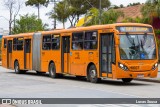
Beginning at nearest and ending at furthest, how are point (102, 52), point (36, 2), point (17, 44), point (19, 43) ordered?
1. point (102, 52)
2. point (19, 43)
3. point (17, 44)
4. point (36, 2)

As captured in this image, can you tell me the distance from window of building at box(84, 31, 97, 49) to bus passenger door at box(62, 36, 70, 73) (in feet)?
7.99

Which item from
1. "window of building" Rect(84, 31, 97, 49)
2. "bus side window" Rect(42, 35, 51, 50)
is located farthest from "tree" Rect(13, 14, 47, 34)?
"window of building" Rect(84, 31, 97, 49)

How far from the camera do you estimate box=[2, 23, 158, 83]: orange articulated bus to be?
21.7 metres

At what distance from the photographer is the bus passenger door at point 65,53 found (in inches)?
1044

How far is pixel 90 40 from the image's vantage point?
77.9 feet

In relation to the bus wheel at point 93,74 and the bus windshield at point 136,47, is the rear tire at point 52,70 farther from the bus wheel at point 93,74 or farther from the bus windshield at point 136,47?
the bus windshield at point 136,47

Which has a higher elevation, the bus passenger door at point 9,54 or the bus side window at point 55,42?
the bus side window at point 55,42

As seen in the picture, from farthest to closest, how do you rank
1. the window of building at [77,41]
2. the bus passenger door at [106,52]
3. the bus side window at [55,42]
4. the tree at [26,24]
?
the tree at [26,24] → the bus side window at [55,42] → the window of building at [77,41] → the bus passenger door at [106,52]

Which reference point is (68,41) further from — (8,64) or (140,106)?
(140,106)

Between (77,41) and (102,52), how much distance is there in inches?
111

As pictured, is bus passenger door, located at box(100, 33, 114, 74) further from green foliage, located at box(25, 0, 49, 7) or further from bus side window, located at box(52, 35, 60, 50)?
green foliage, located at box(25, 0, 49, 7)

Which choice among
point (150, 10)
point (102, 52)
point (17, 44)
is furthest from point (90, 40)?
point (150, 10)

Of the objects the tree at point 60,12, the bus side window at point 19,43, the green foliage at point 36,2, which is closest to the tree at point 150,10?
the bus side window at point 19,43

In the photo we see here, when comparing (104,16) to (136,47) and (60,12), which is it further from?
(136,47)
